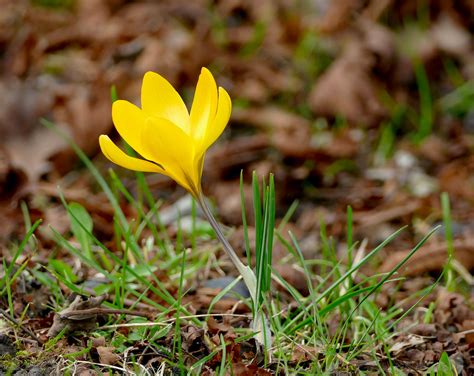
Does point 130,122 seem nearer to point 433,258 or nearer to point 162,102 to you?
point 162,102

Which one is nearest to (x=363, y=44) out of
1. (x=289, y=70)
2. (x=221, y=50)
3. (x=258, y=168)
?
(x=289, y=70)

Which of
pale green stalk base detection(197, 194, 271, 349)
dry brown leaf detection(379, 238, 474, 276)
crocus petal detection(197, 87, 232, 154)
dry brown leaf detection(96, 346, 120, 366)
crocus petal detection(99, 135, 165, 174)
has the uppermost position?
crocus petal detection(197, 87, 232, 154)

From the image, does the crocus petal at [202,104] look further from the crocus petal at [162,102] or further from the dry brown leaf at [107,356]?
the dry brown leaf at [107,356]

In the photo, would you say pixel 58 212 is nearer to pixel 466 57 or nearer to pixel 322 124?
pixel 322 124

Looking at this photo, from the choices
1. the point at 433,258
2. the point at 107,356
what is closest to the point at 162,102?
the point at 107,356

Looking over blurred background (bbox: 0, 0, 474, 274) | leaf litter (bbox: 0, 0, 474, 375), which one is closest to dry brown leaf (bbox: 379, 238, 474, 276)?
leaf litter (bbox: 0, 0, 474, 375)

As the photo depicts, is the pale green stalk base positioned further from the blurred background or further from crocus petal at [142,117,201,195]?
the blurred background

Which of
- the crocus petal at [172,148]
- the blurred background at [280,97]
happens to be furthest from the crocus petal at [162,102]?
the blurred background at [280,97]
